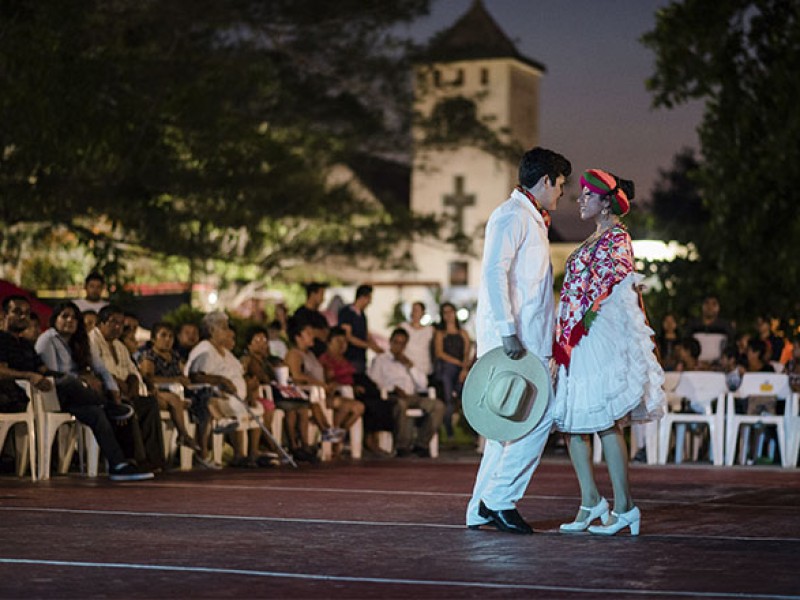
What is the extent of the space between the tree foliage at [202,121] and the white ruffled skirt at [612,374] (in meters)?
11.9

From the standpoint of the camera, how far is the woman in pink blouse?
8.22 metres

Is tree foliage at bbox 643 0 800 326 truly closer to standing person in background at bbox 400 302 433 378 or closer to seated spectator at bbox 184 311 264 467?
standing person in background at bbox 400 302 433 378

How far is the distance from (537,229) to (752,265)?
1372cm

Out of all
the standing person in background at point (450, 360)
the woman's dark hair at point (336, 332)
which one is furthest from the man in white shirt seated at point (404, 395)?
the standing person in background at point (450, 360)

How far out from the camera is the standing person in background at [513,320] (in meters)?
8.16

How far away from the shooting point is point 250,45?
34531 mm

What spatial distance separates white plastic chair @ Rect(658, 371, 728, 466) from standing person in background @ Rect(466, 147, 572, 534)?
8649 mm

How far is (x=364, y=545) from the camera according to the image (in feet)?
24.7

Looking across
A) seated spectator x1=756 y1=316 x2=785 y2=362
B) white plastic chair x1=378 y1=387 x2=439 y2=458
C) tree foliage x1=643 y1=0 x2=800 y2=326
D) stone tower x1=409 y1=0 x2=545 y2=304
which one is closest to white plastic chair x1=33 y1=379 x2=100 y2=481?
white plastic chair x1=378 y1=387 x2=439 y2=458

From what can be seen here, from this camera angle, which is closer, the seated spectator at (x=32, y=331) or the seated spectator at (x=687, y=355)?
the seated spectator at (x=32, y=331)

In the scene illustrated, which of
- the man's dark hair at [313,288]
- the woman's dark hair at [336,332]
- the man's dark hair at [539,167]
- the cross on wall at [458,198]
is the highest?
the cross on wall at [458,198]

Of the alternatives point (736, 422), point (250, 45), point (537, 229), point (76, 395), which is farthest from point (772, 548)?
point (250, 45)

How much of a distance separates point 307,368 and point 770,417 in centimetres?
451

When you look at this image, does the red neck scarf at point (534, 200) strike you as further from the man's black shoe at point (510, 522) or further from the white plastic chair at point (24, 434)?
the white plastic chair at point (24, 434)
